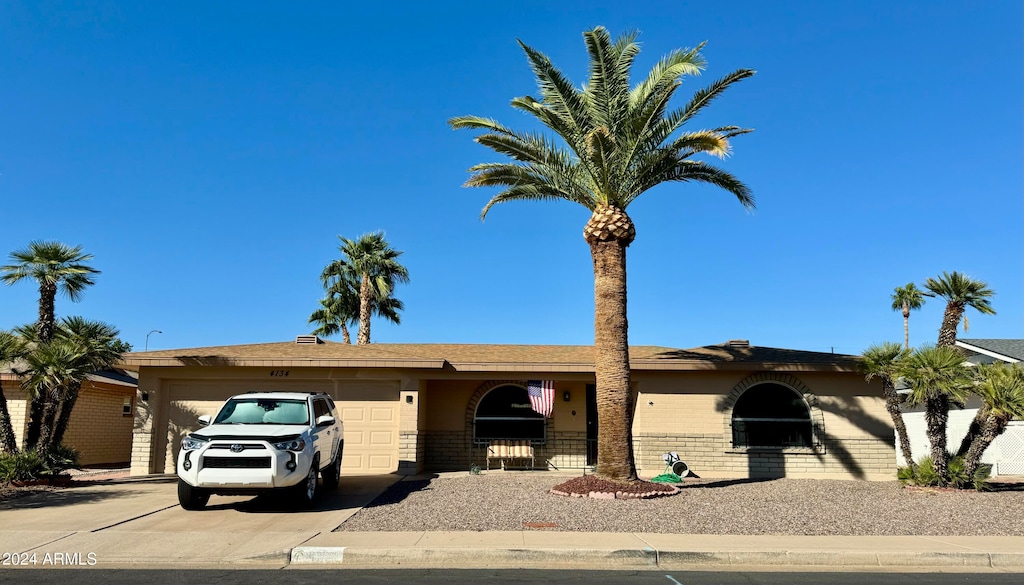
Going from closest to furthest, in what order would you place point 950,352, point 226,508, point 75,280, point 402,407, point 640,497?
point 226,508
point 640,497
point 950,352
point 75,280
point 402,407

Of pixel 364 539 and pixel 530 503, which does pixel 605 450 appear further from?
pixel 364 539

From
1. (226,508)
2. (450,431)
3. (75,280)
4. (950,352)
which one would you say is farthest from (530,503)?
(75,280)

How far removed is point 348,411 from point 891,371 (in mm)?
12740

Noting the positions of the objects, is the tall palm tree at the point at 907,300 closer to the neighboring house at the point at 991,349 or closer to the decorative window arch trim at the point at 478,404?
the neighboring house at the point at 991,349

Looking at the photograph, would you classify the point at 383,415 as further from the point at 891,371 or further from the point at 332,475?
the point at 891,371

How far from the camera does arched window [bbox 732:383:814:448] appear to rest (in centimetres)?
1839

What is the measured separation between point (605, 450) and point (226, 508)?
22.9 feet

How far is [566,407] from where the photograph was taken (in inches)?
774

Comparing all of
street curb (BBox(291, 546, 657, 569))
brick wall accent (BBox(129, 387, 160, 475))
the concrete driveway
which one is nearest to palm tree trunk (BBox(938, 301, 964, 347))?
street curb (BBox(291, 546, 657, 569))

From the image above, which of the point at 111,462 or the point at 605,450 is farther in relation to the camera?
the point at 111,462

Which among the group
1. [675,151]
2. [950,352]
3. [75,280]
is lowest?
[950,352]

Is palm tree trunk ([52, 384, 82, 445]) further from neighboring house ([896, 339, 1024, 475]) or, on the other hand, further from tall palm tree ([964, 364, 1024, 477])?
neighboring house ([896, 339, 1024, 475])

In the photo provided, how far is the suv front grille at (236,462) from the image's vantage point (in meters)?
11.0

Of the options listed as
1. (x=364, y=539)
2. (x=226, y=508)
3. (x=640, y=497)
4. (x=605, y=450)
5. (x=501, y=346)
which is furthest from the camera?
(x=501, y=346)
